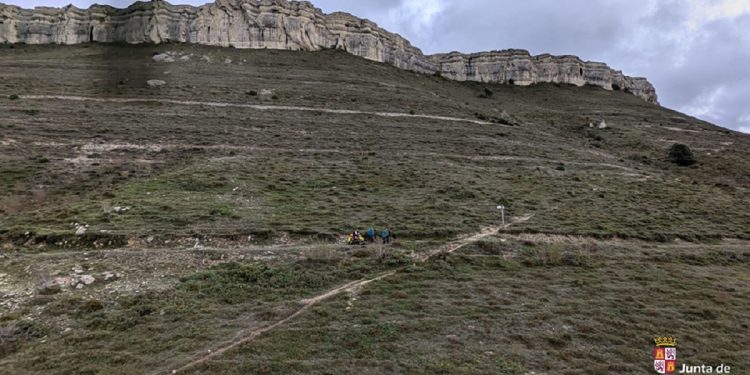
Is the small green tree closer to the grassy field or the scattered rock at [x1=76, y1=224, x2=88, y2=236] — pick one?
the grassy field

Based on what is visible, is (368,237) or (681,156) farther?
(681,156)

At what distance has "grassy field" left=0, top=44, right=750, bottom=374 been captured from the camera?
9594mm

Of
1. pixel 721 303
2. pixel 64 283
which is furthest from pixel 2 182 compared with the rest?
pixel 721 303

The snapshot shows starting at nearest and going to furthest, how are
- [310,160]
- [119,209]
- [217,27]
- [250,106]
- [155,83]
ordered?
1. [119,209]
2. [310,160]
3. [250,106]
4. [155,83]
5. [217,27]

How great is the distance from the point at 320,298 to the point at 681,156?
46.4 m

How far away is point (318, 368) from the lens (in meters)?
8.48

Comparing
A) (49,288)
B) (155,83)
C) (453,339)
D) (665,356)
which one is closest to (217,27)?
(155,83)

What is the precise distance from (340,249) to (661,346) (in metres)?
11.0

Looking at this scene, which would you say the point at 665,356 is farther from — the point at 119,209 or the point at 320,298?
the point at 119,209

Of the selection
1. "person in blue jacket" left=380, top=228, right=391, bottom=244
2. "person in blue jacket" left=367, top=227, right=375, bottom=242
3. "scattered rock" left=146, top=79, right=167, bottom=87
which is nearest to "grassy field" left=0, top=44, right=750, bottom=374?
"person in blue jacket" left=380, top=228, right=391, bottom=244

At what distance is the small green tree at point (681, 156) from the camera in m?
41.6

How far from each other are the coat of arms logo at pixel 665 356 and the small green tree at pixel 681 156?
40.5 m

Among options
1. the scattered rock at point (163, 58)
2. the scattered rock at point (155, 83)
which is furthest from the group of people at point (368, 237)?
the scattered rock at point (163, 58)

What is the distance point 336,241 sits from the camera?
1762 centimetres
